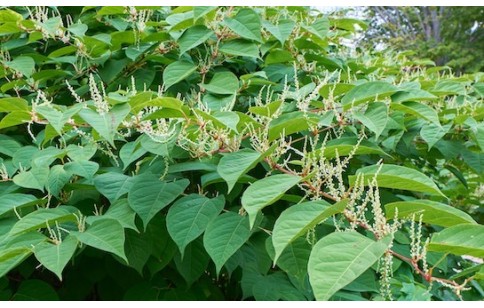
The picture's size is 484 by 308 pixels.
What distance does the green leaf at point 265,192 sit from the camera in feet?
2.88

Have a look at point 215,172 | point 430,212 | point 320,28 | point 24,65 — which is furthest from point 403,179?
point 24,65

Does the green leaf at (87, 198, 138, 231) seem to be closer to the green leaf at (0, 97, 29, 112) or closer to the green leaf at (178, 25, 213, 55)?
the green leaf at (0, 97, 29, 112)

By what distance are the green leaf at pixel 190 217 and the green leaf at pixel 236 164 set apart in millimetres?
140

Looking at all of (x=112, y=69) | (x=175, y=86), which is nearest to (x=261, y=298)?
(x=175, y=86)

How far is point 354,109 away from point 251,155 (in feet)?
1.14

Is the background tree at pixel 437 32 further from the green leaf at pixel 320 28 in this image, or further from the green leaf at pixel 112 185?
the green leaf at pixel 112 185

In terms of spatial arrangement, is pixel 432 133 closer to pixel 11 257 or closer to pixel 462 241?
pixel 462 241

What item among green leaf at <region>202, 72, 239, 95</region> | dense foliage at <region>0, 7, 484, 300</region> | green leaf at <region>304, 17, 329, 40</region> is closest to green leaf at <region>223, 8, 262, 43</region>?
dense foliage at <region>0, 7, 484, 300</region>

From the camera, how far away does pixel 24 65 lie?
161cm

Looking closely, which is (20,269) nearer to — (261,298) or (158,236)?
(158,236)

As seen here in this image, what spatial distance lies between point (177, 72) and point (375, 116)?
56cm

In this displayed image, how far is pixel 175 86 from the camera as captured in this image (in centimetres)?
169

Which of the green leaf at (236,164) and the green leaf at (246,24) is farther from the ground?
the green leaf at (246,24)

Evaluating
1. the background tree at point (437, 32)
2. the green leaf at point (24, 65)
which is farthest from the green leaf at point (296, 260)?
the background tree at point (437, 32)
